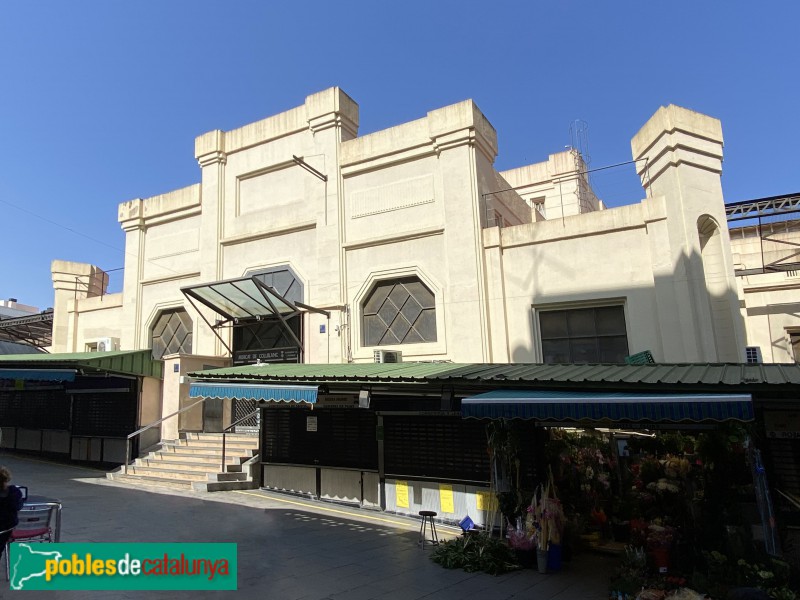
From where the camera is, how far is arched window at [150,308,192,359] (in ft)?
65.6

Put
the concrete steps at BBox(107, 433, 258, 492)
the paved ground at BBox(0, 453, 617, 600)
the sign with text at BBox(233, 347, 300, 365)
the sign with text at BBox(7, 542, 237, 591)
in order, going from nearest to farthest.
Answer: the sign with text at BBox(7, 542, 237, 591) < the paved ground at BBox(0, 453, 617, 600) < the concrete steps at BBox(107, 433, 258, 492) < the sign with text at BBox(233, 347, 300, 365)

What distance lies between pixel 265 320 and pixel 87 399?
6418 mm

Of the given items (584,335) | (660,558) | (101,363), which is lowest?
(660,558)

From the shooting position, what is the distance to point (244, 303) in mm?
17078

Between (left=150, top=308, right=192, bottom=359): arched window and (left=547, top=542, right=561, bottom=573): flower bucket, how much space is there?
15482 millimetres

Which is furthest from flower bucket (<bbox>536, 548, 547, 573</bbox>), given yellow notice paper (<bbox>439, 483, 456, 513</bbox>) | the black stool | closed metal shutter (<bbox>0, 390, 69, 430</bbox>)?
closed metal shutter (<bbox>0, 390, 69, 430</bbox>)

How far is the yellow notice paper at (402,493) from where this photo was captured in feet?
35.7

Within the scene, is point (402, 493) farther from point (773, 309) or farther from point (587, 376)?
point (773, 309)

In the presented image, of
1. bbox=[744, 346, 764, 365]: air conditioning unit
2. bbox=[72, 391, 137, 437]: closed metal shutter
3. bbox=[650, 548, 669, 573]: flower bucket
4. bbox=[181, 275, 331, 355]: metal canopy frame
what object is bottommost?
Answer: bbox=[650, 548, 669, 573]: flower bucket

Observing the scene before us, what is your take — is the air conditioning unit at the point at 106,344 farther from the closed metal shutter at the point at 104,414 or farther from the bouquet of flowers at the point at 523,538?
the bouquet of flowers at the point at 523,538

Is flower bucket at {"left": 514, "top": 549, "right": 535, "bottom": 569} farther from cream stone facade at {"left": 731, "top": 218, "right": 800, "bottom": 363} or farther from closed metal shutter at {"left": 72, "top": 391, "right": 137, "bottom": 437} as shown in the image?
closed metal shutter at {"left": 72, "top": 391, "right": 137, "bottom": 437}

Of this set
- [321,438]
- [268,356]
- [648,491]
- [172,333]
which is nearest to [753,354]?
[648,491]

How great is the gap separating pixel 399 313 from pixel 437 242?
2393 mm

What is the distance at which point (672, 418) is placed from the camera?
21.5 feet
